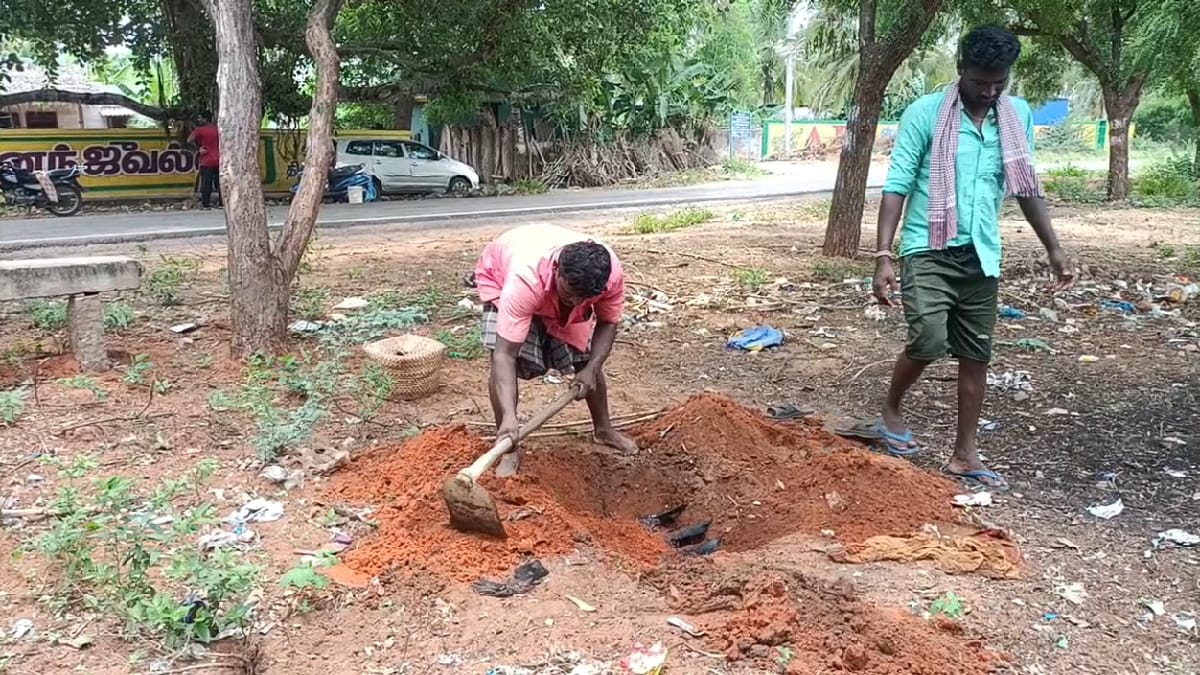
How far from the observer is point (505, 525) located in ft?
11.7

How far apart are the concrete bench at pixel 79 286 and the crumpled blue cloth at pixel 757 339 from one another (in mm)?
3728

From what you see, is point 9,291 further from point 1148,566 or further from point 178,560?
point 1148,566

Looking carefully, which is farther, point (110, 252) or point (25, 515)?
point (110, 252)

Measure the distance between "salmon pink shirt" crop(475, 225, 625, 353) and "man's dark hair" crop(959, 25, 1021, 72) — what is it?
1.54 meters

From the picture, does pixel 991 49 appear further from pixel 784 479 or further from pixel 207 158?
pixel 207 158

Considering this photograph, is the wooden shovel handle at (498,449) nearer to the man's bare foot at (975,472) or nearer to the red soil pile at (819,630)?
the red soil pile at (819,630)

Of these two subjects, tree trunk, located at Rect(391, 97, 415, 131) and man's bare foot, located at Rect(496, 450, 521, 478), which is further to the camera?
tree trunk, located at Rect(391, 97, 415, 131)

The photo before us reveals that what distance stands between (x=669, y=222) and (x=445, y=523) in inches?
405

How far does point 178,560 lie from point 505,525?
3.59 feet

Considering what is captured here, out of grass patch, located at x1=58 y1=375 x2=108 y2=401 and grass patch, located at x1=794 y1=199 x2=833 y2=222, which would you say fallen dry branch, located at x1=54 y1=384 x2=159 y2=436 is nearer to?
grass patch, located at x1=58 y1=375 x2=108 y2=401

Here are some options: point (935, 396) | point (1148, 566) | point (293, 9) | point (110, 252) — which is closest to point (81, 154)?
point (293, 9)

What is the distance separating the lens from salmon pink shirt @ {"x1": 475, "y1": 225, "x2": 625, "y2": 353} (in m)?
3.63

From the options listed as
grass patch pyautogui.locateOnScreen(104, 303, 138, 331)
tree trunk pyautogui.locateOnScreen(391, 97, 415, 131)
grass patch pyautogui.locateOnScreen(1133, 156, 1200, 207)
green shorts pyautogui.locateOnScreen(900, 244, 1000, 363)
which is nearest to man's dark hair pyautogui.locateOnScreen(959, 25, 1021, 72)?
green shorts pyautogui.locateOnScreen(900, 244, 1000, 363)

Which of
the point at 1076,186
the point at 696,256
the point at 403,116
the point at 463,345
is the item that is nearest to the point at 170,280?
the point at 463,345
